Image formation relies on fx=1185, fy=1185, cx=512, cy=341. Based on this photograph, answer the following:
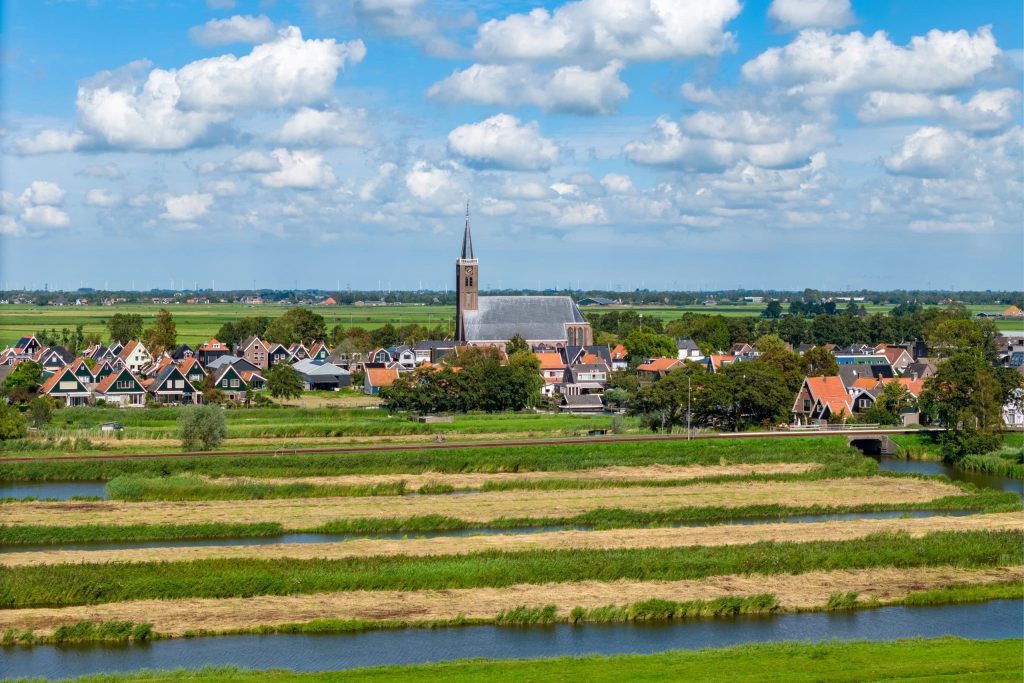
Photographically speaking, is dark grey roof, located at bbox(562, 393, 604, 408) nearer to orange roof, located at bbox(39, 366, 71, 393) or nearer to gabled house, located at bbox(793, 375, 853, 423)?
gabled house, located at bbox(793, 375, 853, 423)

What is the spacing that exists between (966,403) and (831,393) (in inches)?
393

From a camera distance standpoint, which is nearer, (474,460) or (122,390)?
(474,460)

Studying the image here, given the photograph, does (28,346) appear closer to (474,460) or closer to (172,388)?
(172,388)

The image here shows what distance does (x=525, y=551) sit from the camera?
2916cm

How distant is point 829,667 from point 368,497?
20.4 metres

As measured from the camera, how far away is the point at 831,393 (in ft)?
193

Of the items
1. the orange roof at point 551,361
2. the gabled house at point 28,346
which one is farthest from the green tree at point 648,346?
the gabled house at point 28,346

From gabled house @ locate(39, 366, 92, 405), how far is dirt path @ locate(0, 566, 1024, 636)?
44337mm

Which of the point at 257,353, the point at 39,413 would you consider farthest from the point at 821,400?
the point at 257,353

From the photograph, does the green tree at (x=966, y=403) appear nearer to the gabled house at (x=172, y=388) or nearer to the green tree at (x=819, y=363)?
the green tree at (x=819, y=363)

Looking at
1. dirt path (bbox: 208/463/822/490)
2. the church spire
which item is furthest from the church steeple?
dirt path (bbox: 208/463/822/490)

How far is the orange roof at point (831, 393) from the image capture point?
5778 cm

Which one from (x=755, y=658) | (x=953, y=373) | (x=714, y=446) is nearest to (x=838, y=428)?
(x=953, y=373)

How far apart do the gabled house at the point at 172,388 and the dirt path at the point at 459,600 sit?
46.0m
